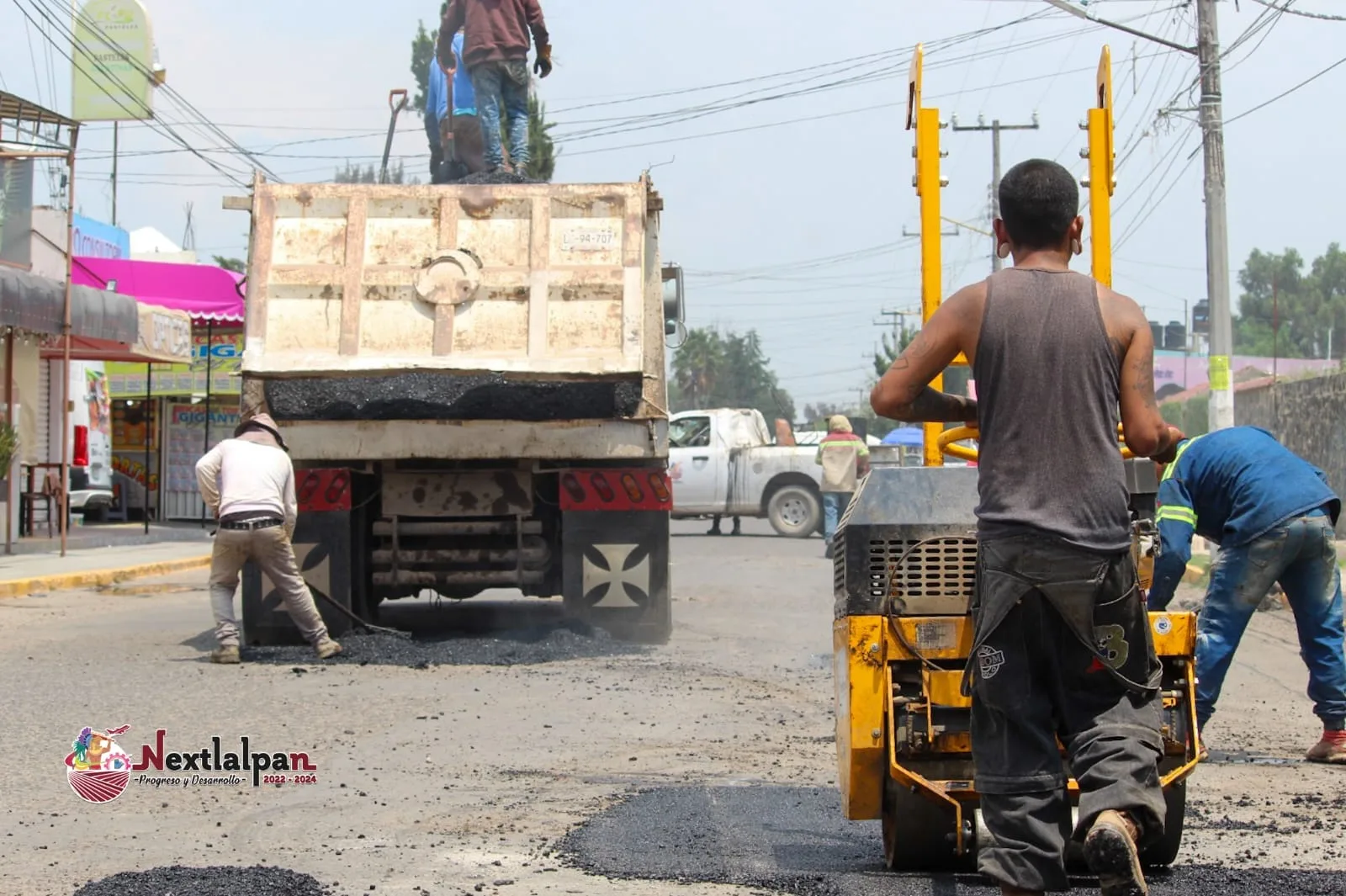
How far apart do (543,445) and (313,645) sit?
1834mm

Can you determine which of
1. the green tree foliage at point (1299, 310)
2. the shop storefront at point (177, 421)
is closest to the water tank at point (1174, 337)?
the green tree foliage at point (1299, 310)

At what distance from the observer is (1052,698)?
11.6 ft

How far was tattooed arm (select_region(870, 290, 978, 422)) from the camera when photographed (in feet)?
11.5

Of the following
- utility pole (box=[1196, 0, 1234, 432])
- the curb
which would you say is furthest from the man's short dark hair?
utility pole (box=[1196, 0, 1234, 432])

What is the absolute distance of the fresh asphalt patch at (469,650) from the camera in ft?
30.6

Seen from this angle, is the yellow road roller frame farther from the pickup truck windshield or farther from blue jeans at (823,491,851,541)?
the pickup truck windshield

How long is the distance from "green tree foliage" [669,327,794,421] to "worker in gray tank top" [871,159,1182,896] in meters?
90.4

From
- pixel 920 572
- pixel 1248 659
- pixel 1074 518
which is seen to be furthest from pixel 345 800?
pixel 1248 659

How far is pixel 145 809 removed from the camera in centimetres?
543

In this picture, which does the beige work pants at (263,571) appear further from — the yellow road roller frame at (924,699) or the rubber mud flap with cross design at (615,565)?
the yellow road roller frame at (924,699)

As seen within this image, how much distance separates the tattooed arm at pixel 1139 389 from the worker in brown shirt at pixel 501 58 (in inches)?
342

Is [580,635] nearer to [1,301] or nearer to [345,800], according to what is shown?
[345,800]

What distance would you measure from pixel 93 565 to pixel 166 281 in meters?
9.37

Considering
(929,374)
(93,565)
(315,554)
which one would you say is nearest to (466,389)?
(315,554)
